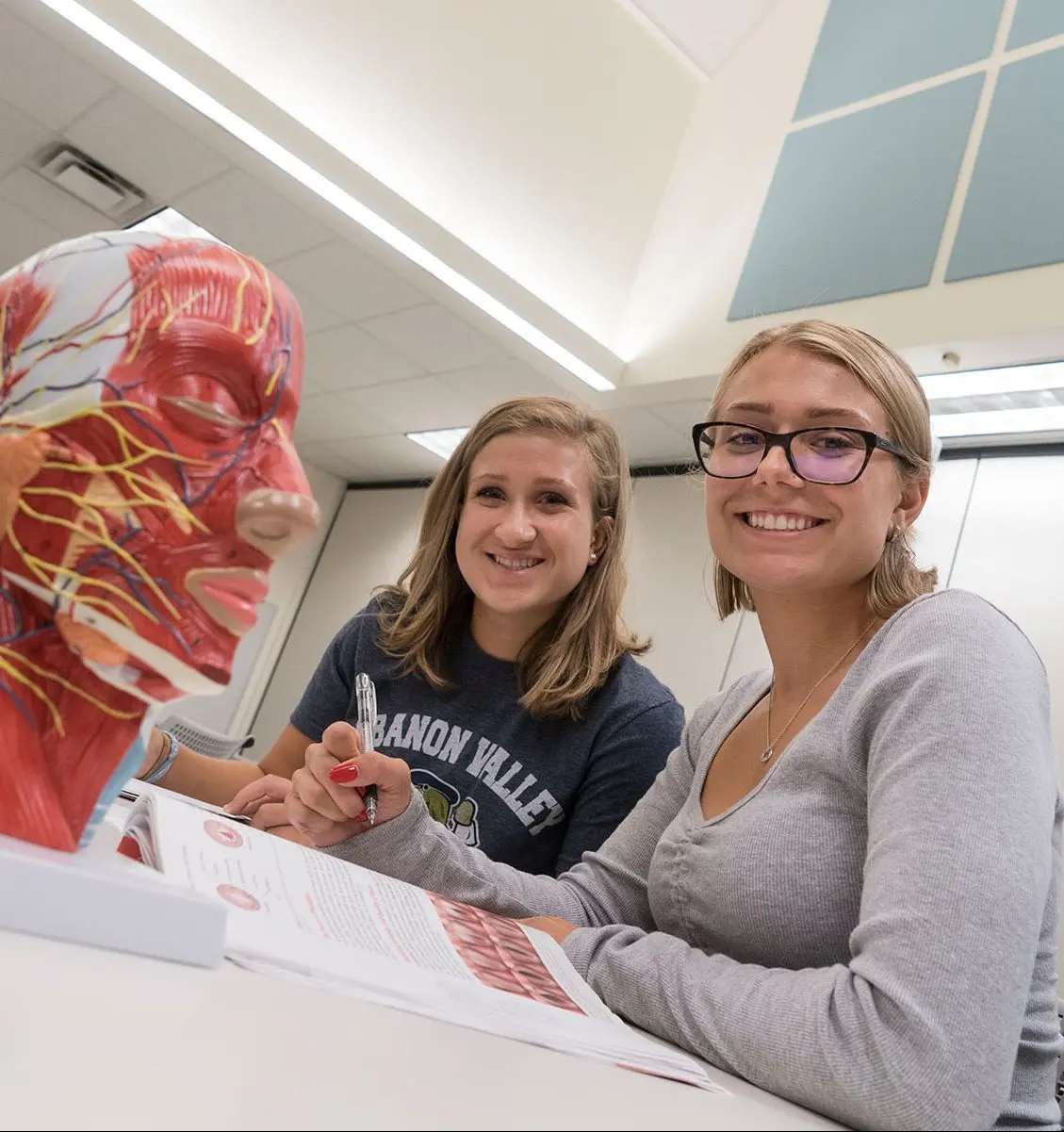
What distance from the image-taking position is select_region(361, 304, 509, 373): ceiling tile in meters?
4.37

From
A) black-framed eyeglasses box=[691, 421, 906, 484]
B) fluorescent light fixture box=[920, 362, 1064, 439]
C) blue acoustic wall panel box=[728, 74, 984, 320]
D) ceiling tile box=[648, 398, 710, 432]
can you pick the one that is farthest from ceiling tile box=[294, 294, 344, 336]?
black-framed eyeglasses box=[691, 421, 906, 484]

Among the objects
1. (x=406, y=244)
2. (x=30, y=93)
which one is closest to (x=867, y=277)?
(x=406, y=244)

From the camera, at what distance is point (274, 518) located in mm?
673

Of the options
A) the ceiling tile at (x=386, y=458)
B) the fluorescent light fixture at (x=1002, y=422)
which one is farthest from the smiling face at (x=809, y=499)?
the ceiling tile at (x=386, y=458)

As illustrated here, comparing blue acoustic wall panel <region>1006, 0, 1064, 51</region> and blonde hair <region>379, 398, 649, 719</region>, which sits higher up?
blue acoustic wall panel <region>1006, 0, 1064, 51</region>

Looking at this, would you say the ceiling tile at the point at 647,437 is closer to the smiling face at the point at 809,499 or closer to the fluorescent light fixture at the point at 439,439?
the fluorescent light fixture at the point at 439,439

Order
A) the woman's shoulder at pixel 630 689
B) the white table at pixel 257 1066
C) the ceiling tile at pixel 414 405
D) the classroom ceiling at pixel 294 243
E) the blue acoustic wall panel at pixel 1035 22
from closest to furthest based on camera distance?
1. the white table at pixel 257 1066
2. the woman's shoulder at pixel 630 689
3. the blue acoustic wall panel at pixel 1035 22
4. the classroom ceiling at pixel 294 243
5. the ceiling tile at pixel 414 405

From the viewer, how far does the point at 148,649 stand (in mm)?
642

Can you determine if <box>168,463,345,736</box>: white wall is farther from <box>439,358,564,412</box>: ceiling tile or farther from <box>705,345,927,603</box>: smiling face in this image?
<box>705,345,927,603</box>: smiling face

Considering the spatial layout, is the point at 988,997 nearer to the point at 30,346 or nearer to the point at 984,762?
the point at 984,762

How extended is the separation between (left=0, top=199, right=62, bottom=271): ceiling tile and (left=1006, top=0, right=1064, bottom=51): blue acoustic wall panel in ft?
12.3

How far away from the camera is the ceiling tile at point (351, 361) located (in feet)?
15.8

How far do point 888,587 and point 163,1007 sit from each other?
880 mm

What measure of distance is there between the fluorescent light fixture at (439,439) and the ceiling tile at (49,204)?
6.74ft
